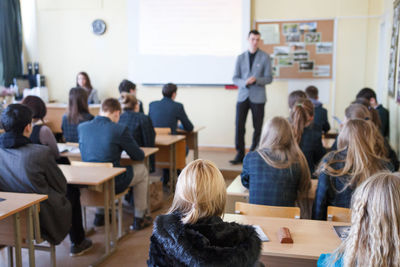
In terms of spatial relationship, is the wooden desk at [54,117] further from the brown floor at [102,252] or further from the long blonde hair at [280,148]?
the long blonde hair at [280,148]

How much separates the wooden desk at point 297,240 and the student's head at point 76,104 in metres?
2.50

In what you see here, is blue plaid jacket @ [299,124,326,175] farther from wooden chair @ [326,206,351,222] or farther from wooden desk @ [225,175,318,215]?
wooden chair @ [326,206,351,222]

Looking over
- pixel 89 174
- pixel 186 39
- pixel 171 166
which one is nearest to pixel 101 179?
pixel 89 174

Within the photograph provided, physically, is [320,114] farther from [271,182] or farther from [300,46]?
[271,182]

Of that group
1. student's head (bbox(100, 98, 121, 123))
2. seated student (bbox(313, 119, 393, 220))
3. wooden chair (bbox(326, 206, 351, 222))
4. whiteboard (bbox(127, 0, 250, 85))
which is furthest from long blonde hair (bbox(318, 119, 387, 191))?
whiteboard (bbox(127, 0, 250, 85))

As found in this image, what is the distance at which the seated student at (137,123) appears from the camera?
166 inches

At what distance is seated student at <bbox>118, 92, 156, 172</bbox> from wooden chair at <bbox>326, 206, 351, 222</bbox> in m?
2.38

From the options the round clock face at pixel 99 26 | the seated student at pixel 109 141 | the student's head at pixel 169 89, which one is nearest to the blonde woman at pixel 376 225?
the seated student at pixel 109 141

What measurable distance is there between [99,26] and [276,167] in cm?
553

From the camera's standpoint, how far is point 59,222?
2699 millimetres

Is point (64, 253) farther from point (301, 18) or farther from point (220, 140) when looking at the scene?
point (301, 18)

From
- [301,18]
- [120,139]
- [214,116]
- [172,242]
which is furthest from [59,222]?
[301,18]

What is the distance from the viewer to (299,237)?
191cm

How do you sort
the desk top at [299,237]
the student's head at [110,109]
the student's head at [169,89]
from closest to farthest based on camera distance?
the desk top at [299,237]
the student's head at [110,109]
the student's head at [169,89]
